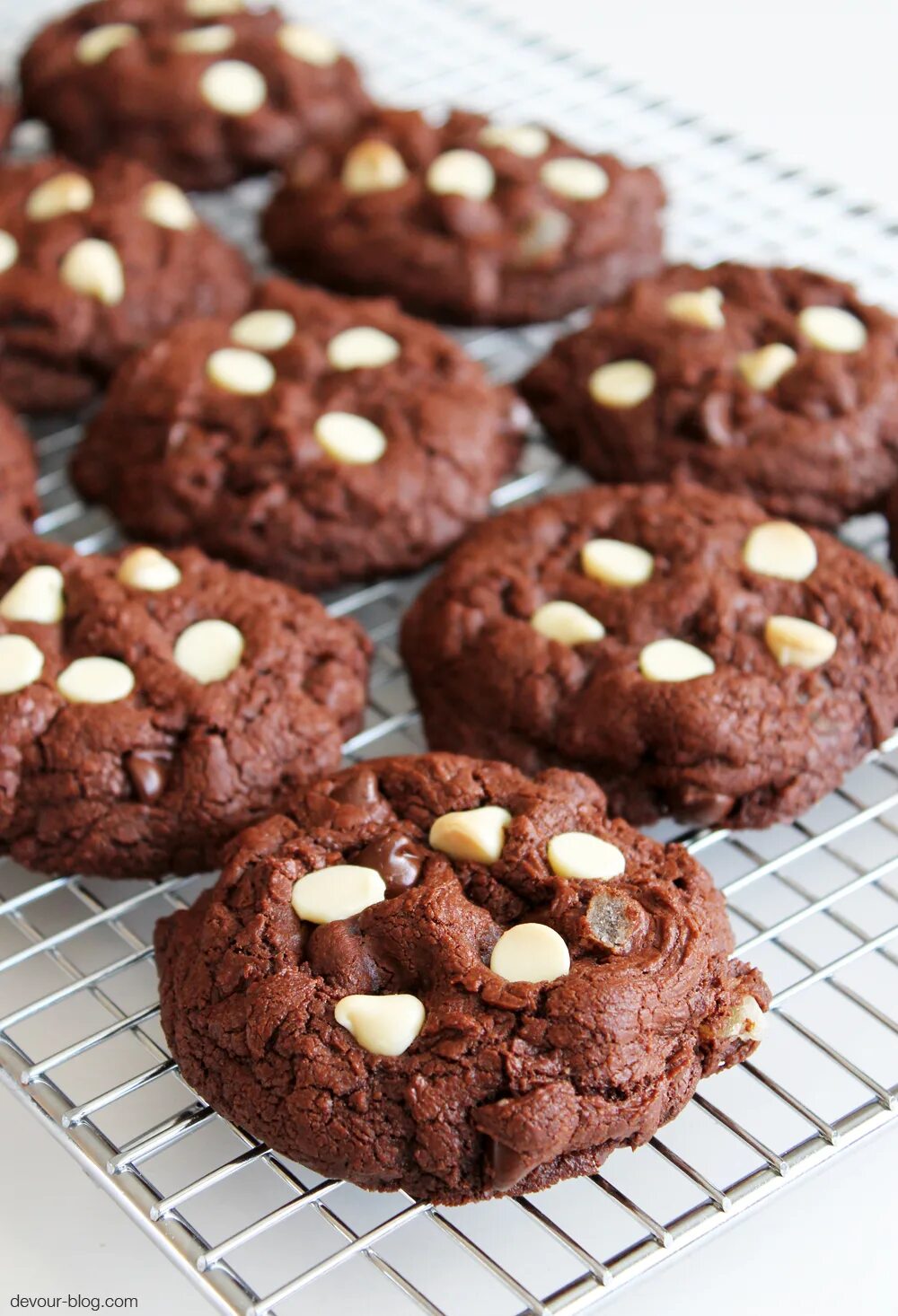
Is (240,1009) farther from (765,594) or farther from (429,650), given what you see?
(765,594)

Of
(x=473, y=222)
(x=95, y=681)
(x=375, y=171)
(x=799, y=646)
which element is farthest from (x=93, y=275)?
(x=799, y=646)

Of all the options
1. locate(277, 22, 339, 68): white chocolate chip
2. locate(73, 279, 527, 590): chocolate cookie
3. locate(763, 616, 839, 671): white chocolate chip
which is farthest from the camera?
locate(277, 22, 339, 68): white chocolate chip

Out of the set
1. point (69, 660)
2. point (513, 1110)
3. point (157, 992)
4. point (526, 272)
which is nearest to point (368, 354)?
point (526, 272)

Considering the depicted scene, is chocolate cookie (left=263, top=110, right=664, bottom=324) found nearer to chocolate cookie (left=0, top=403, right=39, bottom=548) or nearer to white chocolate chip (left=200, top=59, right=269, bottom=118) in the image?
white chocolate chip (left=200, top=59, right=269, bottom=118)

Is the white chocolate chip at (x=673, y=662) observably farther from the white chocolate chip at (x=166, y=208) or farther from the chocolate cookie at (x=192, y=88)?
the chocolate cookie at (x=192, y=88)

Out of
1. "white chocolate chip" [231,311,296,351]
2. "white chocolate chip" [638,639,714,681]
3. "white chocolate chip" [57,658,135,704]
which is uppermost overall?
"white chocolate chip" [231,311,296,351]

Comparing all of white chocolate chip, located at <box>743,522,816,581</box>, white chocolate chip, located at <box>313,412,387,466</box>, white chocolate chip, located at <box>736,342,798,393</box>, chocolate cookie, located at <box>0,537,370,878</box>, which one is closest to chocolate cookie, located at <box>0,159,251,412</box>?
white chocolate chip, located at <box>313,412,387,466</box>
